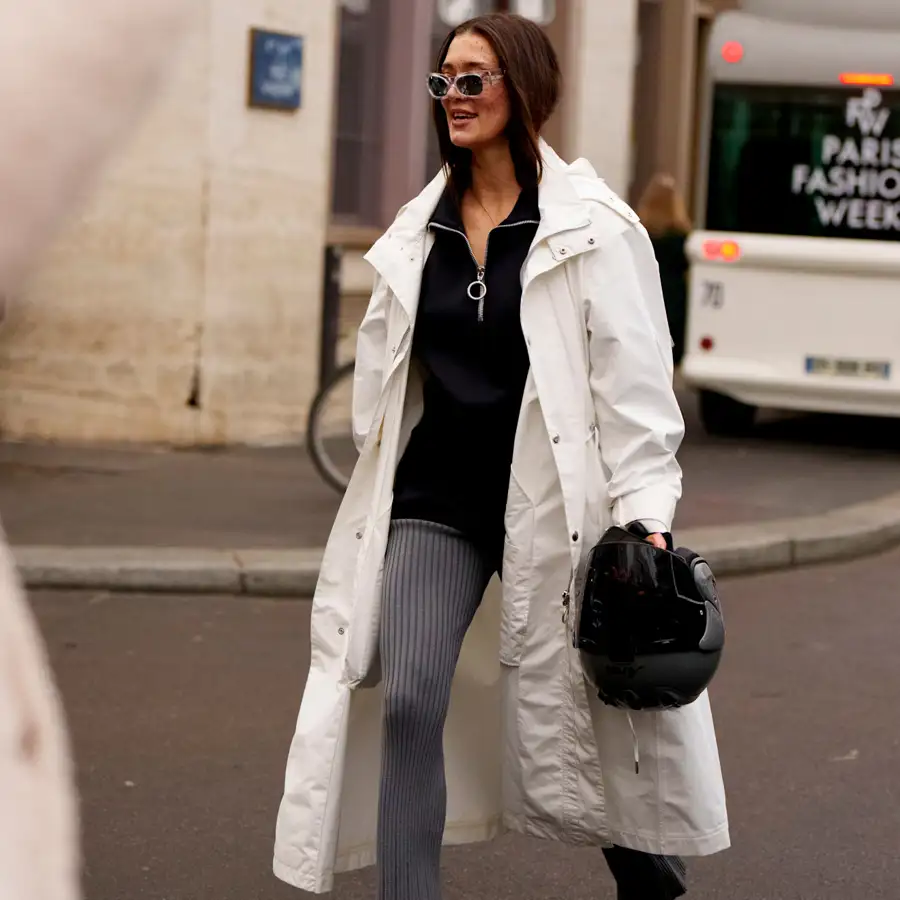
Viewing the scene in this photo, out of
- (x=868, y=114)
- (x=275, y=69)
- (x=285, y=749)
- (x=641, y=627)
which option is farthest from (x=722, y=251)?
(x=641, y=627)

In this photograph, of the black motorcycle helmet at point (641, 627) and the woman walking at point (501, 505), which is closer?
the black motorcycle helmet at point (641, 627)

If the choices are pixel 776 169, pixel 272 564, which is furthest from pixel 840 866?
pixel 776 169

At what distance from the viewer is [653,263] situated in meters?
→ 3.46

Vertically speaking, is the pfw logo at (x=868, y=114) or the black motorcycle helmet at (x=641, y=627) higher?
the pfw logo at (x=868, y=114)

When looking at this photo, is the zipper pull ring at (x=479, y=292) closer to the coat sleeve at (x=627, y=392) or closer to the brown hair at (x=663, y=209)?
the coat sleeve at (x=627, y=392)

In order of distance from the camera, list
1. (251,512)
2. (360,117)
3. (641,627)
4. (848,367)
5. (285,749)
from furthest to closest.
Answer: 1. (360,117)
2. (848,367)
3. (251,512)
4. (285,749)
5. (641,627)

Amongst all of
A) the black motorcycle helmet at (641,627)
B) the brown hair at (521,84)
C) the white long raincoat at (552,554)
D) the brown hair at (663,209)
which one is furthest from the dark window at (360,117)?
the black motorcycle helmet at (641,627)

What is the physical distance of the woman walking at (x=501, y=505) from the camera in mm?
3303

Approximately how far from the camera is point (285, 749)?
17.6ft

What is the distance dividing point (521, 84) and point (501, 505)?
2.46 feet

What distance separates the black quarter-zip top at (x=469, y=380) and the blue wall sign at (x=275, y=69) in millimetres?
8392

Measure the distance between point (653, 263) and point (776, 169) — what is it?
29.7 feet

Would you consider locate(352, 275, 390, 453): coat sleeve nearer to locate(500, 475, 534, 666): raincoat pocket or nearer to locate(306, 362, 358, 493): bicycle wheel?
locate(500, 475, 534, 666): raincoat pocket

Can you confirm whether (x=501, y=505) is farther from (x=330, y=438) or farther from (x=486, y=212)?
(x=330, y=438)
